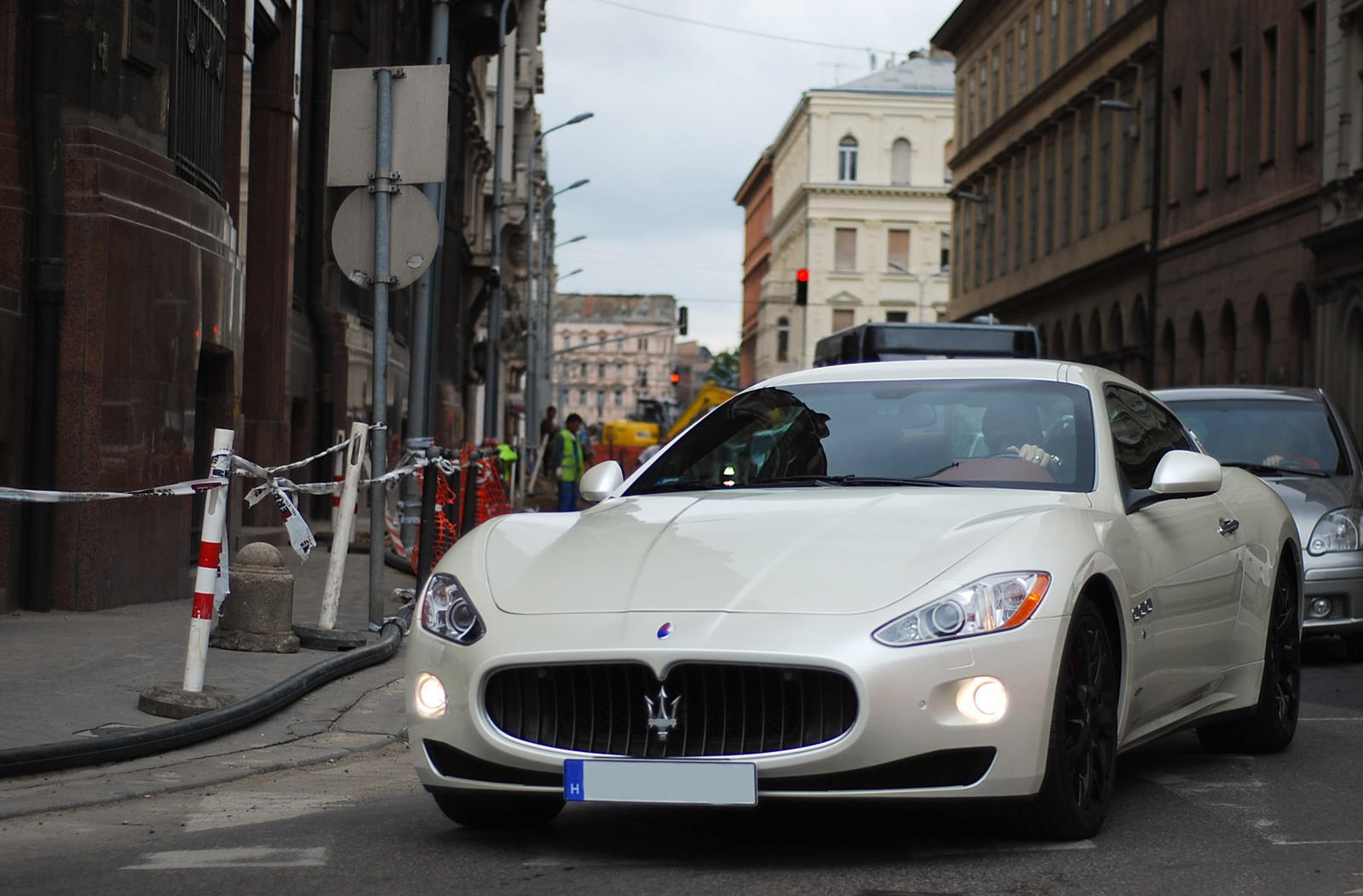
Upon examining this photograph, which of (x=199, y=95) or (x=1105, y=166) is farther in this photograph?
(x=1105, y=166)

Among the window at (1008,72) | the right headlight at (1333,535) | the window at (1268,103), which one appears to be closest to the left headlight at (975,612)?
the right headlight at (1333,535)

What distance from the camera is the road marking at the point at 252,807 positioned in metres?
6.21

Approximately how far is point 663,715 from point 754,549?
0.66 m

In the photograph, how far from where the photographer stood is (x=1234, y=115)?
40875mm

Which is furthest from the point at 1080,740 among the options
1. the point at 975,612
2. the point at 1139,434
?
the point at 1139,434

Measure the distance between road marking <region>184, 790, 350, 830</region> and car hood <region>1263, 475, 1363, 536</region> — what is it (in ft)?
22.9

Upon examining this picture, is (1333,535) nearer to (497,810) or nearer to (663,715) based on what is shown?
(497,810)

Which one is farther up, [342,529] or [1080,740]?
[342,529]

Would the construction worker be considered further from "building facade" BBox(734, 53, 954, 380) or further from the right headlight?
"building facade" BBox(734, 53, 954, 380)

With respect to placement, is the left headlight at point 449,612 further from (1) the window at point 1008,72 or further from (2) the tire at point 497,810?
(1) the window at point 1008,72

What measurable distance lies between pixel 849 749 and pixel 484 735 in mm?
983

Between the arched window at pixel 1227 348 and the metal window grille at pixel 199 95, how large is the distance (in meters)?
28.2

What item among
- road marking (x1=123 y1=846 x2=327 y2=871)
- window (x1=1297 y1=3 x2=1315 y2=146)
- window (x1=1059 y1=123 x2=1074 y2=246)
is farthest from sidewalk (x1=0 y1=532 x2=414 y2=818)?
window (x1=1059 y1=123 x2=1074 y2=246)

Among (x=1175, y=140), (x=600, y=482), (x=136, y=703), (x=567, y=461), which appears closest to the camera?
(x=600, y=482)
